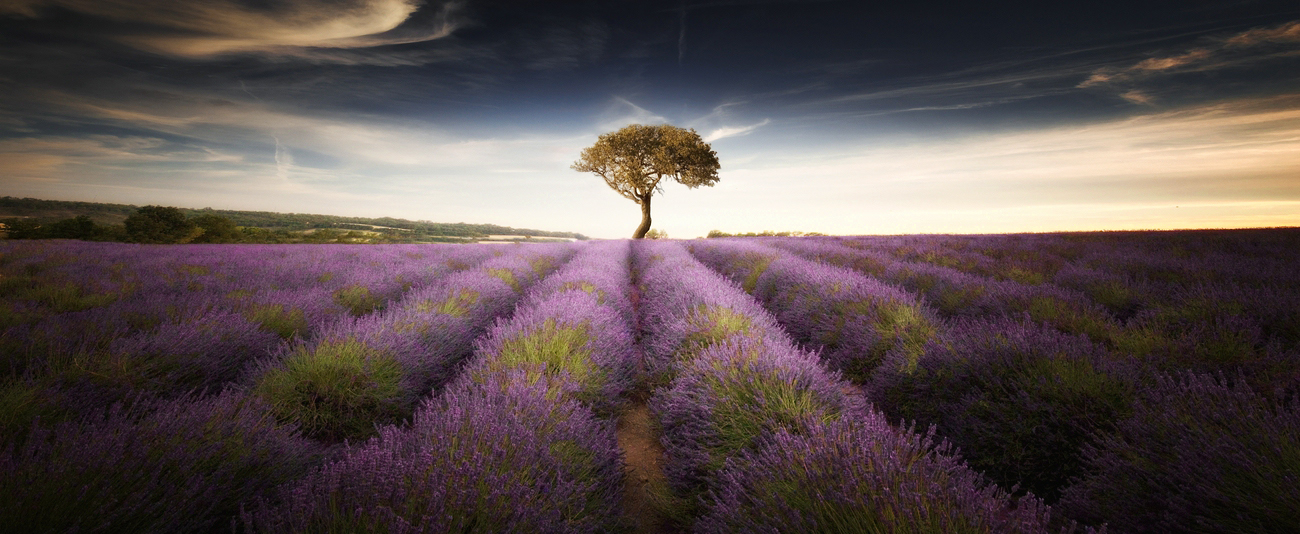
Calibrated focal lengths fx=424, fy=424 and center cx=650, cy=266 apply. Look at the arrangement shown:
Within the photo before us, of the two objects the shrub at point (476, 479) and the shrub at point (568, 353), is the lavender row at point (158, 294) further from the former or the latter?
the shrub at point (476, 479)

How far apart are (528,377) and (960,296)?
193 inches

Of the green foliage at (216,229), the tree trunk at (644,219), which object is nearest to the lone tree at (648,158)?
the tree trunk at (644,219)

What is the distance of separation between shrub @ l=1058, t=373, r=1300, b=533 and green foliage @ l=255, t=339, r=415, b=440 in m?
3.83

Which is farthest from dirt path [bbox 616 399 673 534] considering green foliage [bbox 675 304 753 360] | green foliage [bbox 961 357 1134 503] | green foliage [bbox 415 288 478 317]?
green foliage [bbox 415 288 478 317]

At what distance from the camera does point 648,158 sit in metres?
27.8

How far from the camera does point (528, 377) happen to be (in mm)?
2641

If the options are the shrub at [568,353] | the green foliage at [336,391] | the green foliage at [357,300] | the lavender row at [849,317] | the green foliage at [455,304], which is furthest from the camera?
the green foliage at [357,300]

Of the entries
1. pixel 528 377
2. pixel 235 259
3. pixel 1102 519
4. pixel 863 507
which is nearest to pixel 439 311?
pixel 528 377

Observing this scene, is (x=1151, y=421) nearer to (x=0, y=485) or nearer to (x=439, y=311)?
(x=0, y=485)

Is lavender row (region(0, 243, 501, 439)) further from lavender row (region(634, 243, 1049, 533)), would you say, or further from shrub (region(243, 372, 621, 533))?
lavender row (region(634, 243, 1049, 533))

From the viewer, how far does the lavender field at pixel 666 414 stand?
1467mm

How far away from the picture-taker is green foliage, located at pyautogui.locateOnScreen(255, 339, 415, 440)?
2.72 meters

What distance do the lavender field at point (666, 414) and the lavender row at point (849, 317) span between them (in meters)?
0.04

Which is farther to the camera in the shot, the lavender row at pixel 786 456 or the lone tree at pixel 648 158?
the lone tree at pixel 648 158
